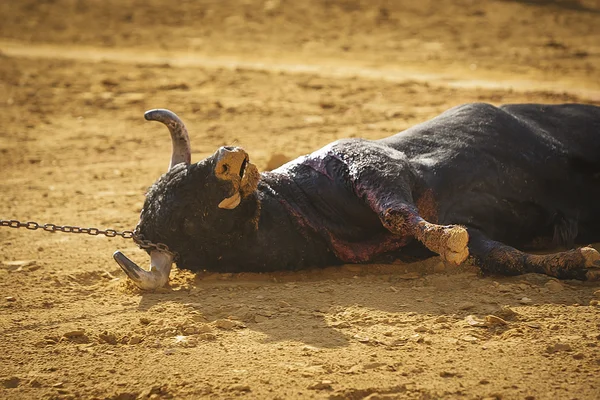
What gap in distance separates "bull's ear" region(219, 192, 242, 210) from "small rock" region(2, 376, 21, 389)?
1534 millimetres

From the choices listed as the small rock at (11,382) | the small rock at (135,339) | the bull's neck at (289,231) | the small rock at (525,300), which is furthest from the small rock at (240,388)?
the small rock at (525,300)

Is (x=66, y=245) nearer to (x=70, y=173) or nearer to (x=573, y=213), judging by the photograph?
(x=70, y=173)

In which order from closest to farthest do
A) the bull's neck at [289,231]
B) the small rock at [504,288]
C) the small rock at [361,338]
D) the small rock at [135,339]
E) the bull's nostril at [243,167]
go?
the small rock at [361,338]
the small rock at [135,339]
the small rock at [504,288]
the bull's nostril at [243,167]
the bull's neck at [289,231]

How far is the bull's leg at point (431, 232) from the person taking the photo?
16.0ft

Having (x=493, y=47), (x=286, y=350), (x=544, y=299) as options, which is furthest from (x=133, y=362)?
(x=493, y=47)

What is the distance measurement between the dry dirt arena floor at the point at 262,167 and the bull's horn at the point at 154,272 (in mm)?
126

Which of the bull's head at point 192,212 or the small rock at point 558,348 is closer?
the small rock at point 558,348

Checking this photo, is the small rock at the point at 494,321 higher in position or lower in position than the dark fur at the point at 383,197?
lower

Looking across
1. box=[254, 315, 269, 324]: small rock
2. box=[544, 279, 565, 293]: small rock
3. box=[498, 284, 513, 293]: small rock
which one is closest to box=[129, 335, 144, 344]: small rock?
box=[254, 315, 269, 324]: small rock

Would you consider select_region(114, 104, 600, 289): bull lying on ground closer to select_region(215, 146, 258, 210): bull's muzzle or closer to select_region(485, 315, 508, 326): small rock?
select_region(215, 146, 258, 210): bull's muzzle

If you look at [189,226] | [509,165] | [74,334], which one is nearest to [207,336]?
[74,334]

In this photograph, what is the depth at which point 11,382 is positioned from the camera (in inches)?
177

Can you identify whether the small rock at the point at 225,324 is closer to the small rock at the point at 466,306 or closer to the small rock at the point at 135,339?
the small rock at the point at 135,339

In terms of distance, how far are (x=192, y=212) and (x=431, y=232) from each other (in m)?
1.50
